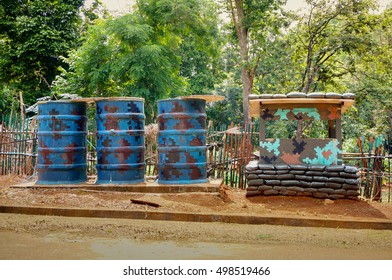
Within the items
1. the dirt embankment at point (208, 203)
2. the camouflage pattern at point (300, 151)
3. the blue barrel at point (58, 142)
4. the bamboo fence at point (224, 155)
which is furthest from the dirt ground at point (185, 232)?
the bamboo fence at point (224, 155)

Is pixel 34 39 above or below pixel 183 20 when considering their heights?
below

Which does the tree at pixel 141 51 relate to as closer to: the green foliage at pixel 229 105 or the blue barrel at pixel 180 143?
the green foliage at pixel 229 105

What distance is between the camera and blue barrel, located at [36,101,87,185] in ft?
31.3

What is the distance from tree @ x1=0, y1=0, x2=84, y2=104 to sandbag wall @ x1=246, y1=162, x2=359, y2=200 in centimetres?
1800

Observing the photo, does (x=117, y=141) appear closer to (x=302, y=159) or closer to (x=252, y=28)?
(x=302, y=159)

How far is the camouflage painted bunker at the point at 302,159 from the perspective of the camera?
888 cm

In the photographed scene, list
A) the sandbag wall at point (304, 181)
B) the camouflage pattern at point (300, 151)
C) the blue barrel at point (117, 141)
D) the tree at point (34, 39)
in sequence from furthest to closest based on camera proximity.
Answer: the tree at point (34, 39)
the blue barrel at point (117, 141)
the camouflage pattern at point (300, 151)
the sandbag wall at point (304, 181)

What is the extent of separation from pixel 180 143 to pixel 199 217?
6.87ft

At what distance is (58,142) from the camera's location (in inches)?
376

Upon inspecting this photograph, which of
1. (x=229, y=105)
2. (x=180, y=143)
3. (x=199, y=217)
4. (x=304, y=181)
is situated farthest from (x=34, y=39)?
(x=199, y=217)

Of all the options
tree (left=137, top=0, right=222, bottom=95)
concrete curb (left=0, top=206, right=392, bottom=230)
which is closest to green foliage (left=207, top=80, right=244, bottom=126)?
tree (left=137, top=0, right=222, bottom=95)

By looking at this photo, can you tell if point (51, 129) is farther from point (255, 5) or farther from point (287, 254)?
point (255, 5)

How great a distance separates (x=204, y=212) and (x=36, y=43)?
1918cm

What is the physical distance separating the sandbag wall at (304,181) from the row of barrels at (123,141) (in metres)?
1.09
